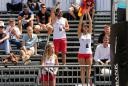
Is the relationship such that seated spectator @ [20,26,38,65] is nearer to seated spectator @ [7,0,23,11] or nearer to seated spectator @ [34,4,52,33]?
seated spectator @ [34,4,52,33]

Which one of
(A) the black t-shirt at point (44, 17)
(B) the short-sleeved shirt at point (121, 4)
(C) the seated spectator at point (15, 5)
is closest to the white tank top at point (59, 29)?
(A) the black t-shirt at point (44, 17)

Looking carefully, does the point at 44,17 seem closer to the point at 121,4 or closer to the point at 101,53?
the point at 101,53

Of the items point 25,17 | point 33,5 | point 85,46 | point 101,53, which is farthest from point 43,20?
point 101,53

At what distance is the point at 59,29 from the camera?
15359mm

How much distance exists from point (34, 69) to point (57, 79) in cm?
142

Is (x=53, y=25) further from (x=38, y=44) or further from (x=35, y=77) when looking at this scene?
(x=35, y=77)

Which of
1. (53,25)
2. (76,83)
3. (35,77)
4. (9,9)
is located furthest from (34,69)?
(9,9)

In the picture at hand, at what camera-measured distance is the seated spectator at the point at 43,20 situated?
56.3ft

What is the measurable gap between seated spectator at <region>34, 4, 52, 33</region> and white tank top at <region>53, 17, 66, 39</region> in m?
1.43

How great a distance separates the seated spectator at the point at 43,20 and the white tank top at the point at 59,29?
1.43 meters

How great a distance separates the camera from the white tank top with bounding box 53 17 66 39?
50.1 feet

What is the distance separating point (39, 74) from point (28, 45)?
326 centimetres

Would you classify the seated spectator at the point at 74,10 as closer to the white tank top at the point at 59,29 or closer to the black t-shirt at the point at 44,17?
the black t-shirt at the point at 44,17

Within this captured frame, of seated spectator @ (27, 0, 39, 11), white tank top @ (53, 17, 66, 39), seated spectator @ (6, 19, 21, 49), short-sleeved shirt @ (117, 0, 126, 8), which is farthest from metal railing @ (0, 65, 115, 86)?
short-sleeved shirt @ (117, 0, 126, 8)
